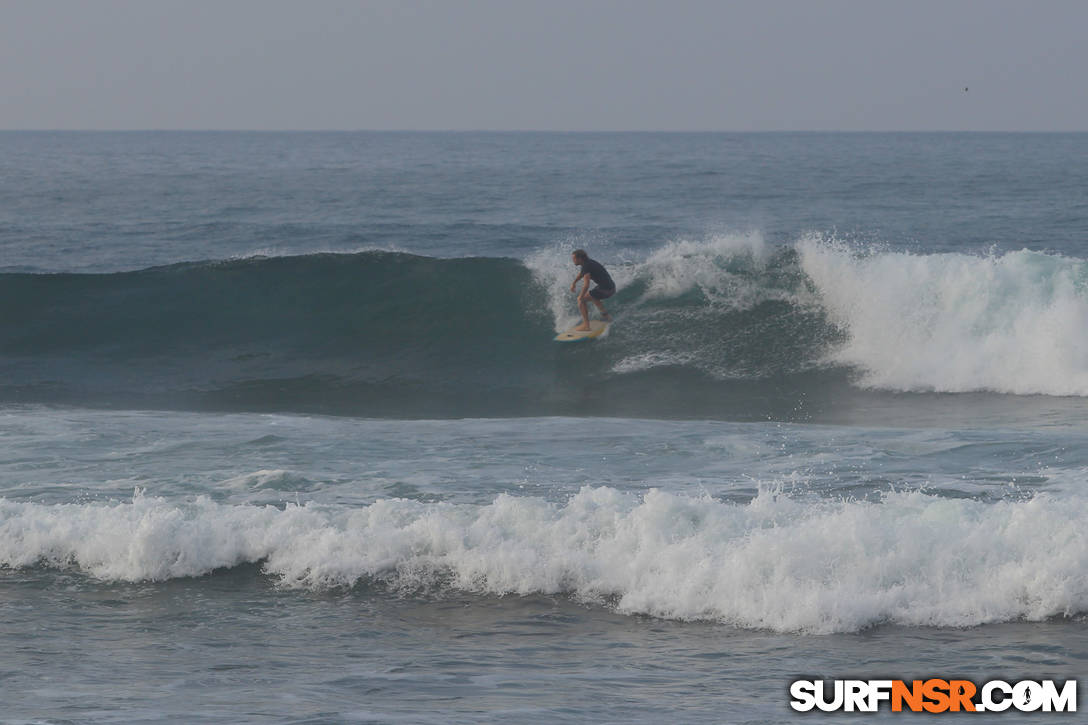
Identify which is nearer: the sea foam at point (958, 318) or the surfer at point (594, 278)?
the sea foam at point (958, 318)

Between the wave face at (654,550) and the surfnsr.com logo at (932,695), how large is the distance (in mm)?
912

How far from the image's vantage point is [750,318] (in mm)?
18891

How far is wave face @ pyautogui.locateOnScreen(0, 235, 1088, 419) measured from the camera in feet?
53.4

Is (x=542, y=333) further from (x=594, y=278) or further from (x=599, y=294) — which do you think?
(x=594, y=278)

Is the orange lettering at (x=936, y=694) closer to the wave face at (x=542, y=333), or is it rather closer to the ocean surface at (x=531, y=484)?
the ocean surface at (x=531, y=484)

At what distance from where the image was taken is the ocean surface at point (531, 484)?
280 inches

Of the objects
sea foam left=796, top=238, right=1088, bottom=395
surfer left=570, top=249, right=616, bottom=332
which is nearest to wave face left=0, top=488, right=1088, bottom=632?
sea foam left=796, top=238, right=1088, bottom=395

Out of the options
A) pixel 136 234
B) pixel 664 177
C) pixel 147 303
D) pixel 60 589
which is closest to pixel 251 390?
pixel 147 303

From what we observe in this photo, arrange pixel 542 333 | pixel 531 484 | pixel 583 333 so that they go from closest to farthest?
pixel 531 484, pixel 583 333, pixel 542 333

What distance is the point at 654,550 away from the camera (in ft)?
28.4

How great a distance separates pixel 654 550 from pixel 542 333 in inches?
414

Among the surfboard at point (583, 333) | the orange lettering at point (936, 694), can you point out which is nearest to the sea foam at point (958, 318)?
the surfboard at point (583, 333)

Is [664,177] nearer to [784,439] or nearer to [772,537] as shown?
[784,439]

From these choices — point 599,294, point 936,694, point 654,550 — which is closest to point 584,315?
point 599,294
